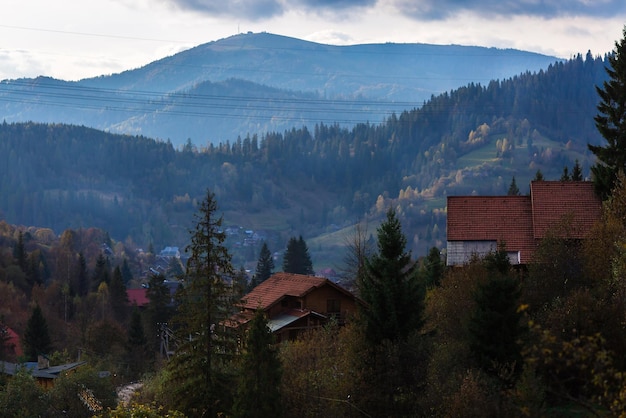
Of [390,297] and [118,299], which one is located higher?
[390,297]

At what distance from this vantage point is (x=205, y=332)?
28453mm

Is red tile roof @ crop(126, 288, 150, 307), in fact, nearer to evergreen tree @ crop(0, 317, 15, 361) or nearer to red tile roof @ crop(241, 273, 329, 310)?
evergreen tree @ crop(0, 317, 15, 361)

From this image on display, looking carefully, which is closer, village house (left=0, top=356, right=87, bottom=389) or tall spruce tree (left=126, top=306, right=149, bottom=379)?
village house (left=0, top=356, right=87, bottom=389)

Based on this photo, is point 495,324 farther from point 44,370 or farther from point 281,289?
point 44,370

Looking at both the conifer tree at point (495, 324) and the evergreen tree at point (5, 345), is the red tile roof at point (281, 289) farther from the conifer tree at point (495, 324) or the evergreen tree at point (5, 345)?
the evergreen tree at point (5, 345)

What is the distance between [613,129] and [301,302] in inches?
776

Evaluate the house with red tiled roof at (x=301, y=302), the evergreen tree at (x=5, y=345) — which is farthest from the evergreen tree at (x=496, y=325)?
the evergreen tree at (x=5, y=345)

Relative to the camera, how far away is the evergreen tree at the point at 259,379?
83.3 feet

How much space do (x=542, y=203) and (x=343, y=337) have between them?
49.4ft

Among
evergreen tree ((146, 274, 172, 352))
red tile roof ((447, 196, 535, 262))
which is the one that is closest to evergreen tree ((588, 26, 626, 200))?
red tile roof ((447, 196, 535, 262))

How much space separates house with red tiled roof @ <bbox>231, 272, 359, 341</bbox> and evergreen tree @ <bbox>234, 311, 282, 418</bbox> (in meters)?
20.8

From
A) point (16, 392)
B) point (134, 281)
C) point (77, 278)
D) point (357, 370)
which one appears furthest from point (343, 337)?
point (134, 281)

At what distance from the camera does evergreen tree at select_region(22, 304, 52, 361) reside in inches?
2653

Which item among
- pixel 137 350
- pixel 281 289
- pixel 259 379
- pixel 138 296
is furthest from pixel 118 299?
pixel 259 379
